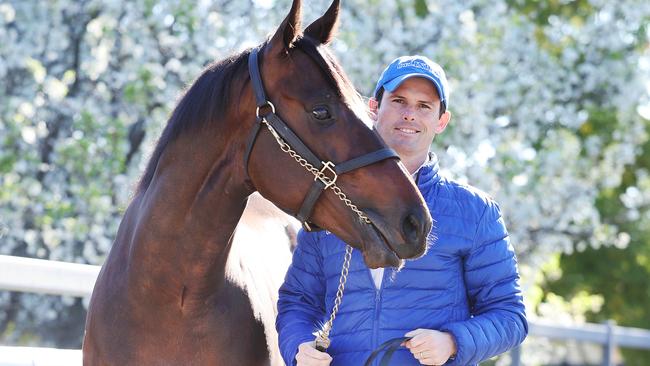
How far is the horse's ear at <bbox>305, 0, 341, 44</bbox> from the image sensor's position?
11.2ft

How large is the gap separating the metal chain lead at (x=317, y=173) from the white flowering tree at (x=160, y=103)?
4.35 metres

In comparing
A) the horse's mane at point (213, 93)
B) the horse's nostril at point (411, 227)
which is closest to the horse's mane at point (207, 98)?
the horse's mane at point (213, 93)

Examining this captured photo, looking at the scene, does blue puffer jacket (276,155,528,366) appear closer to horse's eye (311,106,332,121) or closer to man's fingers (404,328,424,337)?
man's fingers (404,328,424,337)

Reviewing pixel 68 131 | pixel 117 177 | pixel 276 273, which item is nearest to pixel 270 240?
pixel 276 273

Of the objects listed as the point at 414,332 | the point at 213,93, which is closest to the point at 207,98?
the point at 213,93

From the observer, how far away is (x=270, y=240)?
4.75m

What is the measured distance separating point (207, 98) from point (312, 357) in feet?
3.04

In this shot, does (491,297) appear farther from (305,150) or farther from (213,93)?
(213,93)

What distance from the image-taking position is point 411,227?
10.3 feet

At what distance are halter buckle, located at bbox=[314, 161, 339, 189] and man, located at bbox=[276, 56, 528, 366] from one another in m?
0.37

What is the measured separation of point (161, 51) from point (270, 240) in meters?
4.17

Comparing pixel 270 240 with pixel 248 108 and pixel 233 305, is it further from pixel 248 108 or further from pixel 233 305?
pixel 248 108

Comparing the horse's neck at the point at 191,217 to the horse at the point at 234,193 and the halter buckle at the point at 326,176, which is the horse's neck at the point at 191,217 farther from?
the halter buckle at the point at 326,176

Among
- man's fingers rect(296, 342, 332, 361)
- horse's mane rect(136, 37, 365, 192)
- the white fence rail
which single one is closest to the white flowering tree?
the white fence rail
